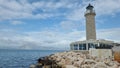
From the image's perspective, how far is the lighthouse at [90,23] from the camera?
108 feet

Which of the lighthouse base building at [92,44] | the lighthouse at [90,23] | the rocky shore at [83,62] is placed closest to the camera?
the rocky shore at [83,62]

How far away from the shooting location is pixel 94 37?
3284 centimetres

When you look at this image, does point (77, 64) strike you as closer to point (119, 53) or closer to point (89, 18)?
point (119, 53)

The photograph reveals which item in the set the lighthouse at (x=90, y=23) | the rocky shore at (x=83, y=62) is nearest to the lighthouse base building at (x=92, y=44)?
the lighthouse at (x=90, y=23)

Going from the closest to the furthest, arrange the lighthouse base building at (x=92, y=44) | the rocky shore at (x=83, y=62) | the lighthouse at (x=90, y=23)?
the rocky shore at (x=83, y=62), the lighthouse base building at (x=92, y=44), the lighthouse at (x=90, y=23)

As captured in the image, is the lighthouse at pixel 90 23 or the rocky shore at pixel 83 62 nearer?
the rocky shore at pixel 83 62

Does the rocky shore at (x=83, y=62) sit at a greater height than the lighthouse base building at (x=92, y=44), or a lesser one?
lesser

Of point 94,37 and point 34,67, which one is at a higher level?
point 94,37

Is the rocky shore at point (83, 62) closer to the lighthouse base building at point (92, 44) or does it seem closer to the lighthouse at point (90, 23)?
the lighthouse base building at point (92, 44)

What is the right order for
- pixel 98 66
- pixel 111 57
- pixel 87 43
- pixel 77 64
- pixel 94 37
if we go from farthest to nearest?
pixel 94 37
pixel 87 43
pixel 111 57
pixel 77 64
pixel 98 66

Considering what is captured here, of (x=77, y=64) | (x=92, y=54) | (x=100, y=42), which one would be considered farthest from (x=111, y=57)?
(x=77, y=64)

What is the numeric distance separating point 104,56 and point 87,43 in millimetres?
5228

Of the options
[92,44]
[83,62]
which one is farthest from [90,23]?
[83,62]

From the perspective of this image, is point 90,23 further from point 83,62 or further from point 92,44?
point 83,62
